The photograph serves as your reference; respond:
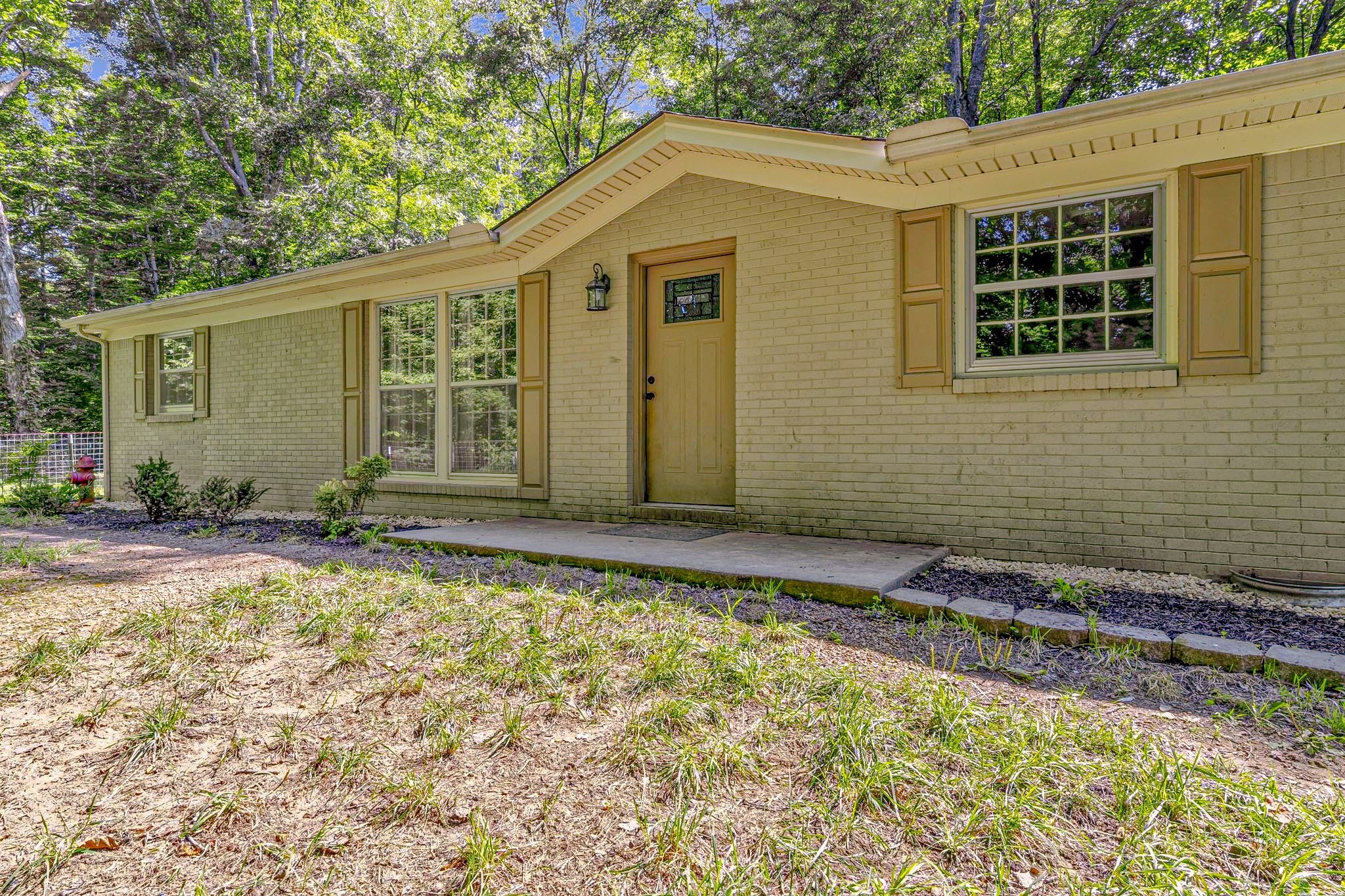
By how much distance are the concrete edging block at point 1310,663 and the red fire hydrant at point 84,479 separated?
11458 millimetres

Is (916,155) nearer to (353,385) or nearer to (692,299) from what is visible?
(692,299)

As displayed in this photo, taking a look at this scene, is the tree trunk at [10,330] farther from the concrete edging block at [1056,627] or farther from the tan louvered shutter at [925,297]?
the concrete edging block at [1056,627]

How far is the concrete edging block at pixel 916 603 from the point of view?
302cm

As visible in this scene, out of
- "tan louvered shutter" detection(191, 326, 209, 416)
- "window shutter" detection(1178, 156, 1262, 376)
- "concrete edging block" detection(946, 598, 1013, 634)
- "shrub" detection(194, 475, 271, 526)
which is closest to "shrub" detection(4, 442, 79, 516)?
"tan louvered shutter" detection(191, 326, 209, 416)

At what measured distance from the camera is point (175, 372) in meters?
8.73

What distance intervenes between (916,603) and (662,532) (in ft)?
7.26

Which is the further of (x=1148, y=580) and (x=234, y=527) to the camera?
(x=234, y=527)

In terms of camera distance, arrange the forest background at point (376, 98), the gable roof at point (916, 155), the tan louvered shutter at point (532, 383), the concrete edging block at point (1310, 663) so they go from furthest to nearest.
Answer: the forest background at point (376, 98) → the tan louvered shutter at point (532, 383) → the gable roof at point (916, 155) → the concrete edging block at point (1310, 663)

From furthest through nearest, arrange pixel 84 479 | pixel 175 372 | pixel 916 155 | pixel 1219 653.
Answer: pixel 175 372 → pixel 84 479 → pixel 916 155 → pixel 1219 653

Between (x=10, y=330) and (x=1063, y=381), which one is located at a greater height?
(x=10, y=330)

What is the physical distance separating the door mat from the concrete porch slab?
0.12 ft

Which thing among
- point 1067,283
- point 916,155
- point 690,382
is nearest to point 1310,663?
point 1067,283

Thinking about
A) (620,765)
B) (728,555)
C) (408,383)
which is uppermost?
(408,383)

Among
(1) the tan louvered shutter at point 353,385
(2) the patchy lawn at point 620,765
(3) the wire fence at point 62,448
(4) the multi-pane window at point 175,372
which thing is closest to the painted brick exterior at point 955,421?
(1) the tan louvered shutter at point 353,385
